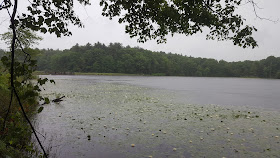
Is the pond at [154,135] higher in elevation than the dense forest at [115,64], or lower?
lower

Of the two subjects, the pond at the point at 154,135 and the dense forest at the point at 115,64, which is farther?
the dense forest at the point at 115,64

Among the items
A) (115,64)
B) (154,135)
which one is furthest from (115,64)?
(154,135)

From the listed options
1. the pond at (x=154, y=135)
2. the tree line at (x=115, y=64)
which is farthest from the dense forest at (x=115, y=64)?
the pond at (x=154, y=135)

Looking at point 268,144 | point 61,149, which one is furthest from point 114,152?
point 268,144

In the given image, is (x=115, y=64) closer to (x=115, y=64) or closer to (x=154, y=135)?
(x=115, y=64)

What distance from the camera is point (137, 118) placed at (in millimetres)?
15125

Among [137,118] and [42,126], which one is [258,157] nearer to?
[137,118]

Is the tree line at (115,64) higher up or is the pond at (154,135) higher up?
the tree line at (115,64)

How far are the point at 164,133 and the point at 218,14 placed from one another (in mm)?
7503

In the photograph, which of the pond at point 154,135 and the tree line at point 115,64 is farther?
the tree line at point 115,64

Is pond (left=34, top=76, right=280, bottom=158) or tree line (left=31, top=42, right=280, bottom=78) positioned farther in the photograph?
tree line (left=31, top=42, right=280, bottom=78)

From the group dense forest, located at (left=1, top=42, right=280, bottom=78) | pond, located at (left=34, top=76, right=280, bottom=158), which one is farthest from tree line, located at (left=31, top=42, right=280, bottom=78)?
pond, located at (left=34, top=76, right=280, bottom=158)

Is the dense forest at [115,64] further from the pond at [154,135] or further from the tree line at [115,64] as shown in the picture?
the pond at [154,135]

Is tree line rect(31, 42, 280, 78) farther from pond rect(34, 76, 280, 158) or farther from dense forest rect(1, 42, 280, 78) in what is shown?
pond rect(34, 76, 280, 158)
